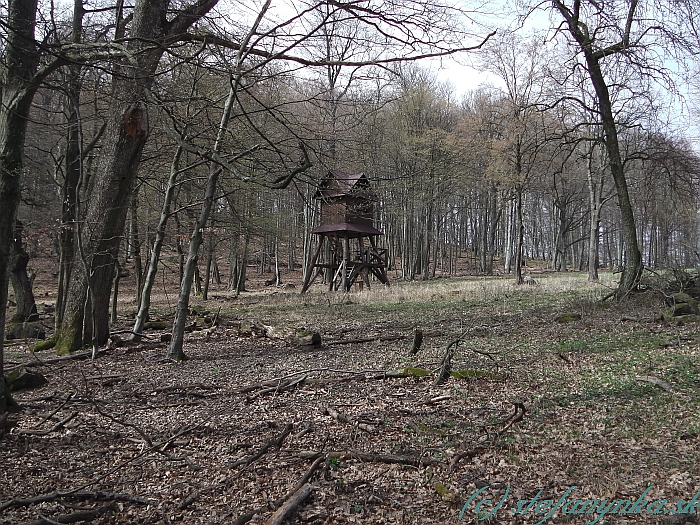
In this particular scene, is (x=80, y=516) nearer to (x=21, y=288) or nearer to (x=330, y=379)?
(x=330, y=379)

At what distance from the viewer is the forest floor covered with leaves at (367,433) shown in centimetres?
360

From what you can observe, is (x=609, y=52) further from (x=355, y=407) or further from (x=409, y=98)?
(x=409, y=98)

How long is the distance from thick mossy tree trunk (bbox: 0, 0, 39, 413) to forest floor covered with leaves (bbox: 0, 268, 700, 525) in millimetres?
1613

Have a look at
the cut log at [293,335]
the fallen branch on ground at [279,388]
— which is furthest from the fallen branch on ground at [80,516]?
the cut log at [293,335]

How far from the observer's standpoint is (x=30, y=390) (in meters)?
6.67

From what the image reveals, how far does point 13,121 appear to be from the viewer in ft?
15.3

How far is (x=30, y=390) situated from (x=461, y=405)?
5.83 meters

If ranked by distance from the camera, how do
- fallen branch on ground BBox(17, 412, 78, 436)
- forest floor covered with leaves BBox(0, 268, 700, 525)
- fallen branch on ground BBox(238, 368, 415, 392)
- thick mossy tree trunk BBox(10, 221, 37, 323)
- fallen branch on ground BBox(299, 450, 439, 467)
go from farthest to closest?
thick mossy tree trunk BBox(10, 221, 37, 323)
fallen branch on ground BBox(238, 368, 415, 392)
fallen branch on ground BBox(17, 412, 78, 436)
fallen branch on ground BBox(299, 450, 439, 467)
forest floor covered with leaves BBox(0, 268, 700, 525)

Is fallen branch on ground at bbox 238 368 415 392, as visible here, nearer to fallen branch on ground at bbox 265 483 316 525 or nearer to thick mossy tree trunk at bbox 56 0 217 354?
fallen branch on ground at bbox 265 483 316 525

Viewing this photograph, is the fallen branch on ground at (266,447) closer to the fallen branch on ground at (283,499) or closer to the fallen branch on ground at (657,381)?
the fallen branch on ground at (283,499)

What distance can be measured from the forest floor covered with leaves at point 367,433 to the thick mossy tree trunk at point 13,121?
5.29 feet

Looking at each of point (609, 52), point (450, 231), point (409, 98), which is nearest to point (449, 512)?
point (609, 52)

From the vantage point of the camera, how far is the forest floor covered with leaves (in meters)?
3.60

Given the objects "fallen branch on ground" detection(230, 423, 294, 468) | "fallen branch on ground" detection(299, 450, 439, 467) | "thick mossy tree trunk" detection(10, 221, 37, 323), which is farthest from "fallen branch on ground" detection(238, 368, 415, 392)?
"thick mossy tree trunk" detection(10, 221, 37, 323)
